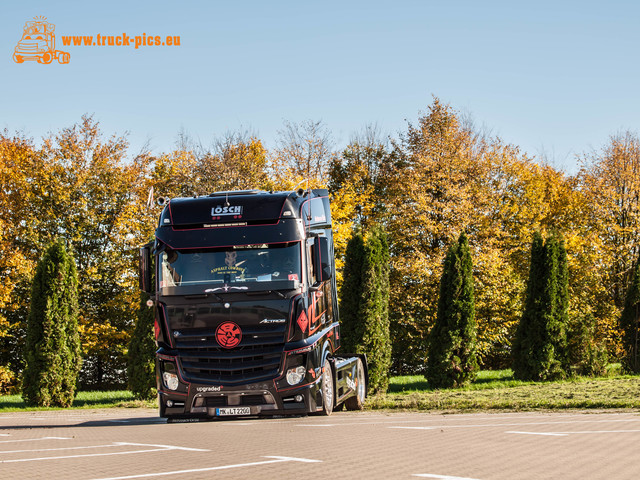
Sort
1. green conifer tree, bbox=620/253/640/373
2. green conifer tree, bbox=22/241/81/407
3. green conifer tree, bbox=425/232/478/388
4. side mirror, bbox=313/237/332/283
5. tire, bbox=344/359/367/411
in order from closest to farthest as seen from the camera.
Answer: side mirror, bbox=313/237/332/283 → tire, bbox=344/359/367/411 → green conifer tree, bbox=22/241/81/407 → green conifer tree, bbox=425/232/478/388 → green conifer tree, bbox=620/253/640/373

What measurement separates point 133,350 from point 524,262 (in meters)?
21.5

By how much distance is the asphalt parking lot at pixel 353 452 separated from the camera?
21.5ft

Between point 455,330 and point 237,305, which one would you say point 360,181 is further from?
point 237,305

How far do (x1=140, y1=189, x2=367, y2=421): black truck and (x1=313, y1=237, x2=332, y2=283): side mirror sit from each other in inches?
0.7

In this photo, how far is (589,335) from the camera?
1091 inches

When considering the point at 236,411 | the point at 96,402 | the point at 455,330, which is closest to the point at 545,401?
the point at 236,411

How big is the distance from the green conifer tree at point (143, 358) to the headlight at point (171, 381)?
13915mm

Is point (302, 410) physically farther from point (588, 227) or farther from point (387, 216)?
point (588, 227)

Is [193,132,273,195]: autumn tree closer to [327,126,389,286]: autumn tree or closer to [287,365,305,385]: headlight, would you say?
[327,126,389,286]: autumn tree

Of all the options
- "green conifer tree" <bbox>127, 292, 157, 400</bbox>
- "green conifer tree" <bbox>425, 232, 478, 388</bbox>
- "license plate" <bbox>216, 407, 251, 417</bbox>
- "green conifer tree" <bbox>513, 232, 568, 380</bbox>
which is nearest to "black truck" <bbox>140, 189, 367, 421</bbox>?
"license plate" <bbox>216, 407, 251, 417</bbox>

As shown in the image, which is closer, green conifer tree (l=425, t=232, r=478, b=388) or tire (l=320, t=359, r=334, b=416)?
tire (l=320, t=359, r=334, b=416)

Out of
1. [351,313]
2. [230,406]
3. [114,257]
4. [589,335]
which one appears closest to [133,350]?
[351,313]

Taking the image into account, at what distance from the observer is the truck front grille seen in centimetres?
1253

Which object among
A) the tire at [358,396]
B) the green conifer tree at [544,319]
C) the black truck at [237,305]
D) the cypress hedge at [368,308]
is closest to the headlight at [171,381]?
the black truck at [237,305]
